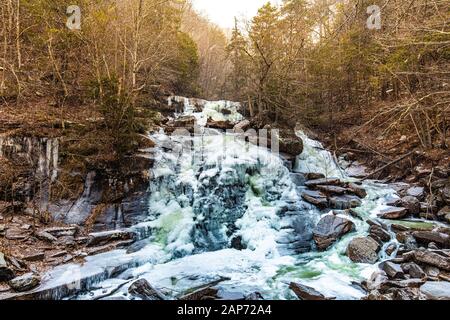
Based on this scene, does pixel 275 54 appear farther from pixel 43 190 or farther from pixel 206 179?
pixel 43 190

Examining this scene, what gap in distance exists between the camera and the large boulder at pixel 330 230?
7.46m

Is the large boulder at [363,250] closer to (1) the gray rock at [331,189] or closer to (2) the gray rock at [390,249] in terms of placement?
(2) the gray rock at [390,249]

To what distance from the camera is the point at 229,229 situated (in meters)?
8.16

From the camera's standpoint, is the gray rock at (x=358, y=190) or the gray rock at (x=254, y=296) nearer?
the gray rock at (x=254, y=296)

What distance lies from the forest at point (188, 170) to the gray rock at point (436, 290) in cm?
3

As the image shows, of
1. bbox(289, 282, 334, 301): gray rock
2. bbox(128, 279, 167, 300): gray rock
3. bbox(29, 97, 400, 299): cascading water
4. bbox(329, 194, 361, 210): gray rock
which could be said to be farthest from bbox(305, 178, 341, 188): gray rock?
bbox(128, 279, 167, 300): gray rock

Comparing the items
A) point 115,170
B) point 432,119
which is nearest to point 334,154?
point 432,119

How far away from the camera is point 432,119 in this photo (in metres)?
11.2

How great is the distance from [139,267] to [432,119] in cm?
1146

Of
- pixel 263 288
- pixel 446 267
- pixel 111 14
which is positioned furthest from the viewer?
pixel 111 14

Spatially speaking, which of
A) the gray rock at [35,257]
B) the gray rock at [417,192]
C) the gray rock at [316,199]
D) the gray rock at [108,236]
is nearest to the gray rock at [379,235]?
the gray rock at [316,199]

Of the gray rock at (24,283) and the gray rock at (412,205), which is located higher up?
the gray rock at (412,205)

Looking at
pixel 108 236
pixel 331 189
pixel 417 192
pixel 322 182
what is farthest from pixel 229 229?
pixel 417 192

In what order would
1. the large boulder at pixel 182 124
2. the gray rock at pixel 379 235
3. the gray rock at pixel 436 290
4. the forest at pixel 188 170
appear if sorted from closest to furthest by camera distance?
the gray rock at pixel 436 290 < the forest at pixel 188 170 < the gray rock at pixel 379 235 < the large boulder at pixel 182 124
